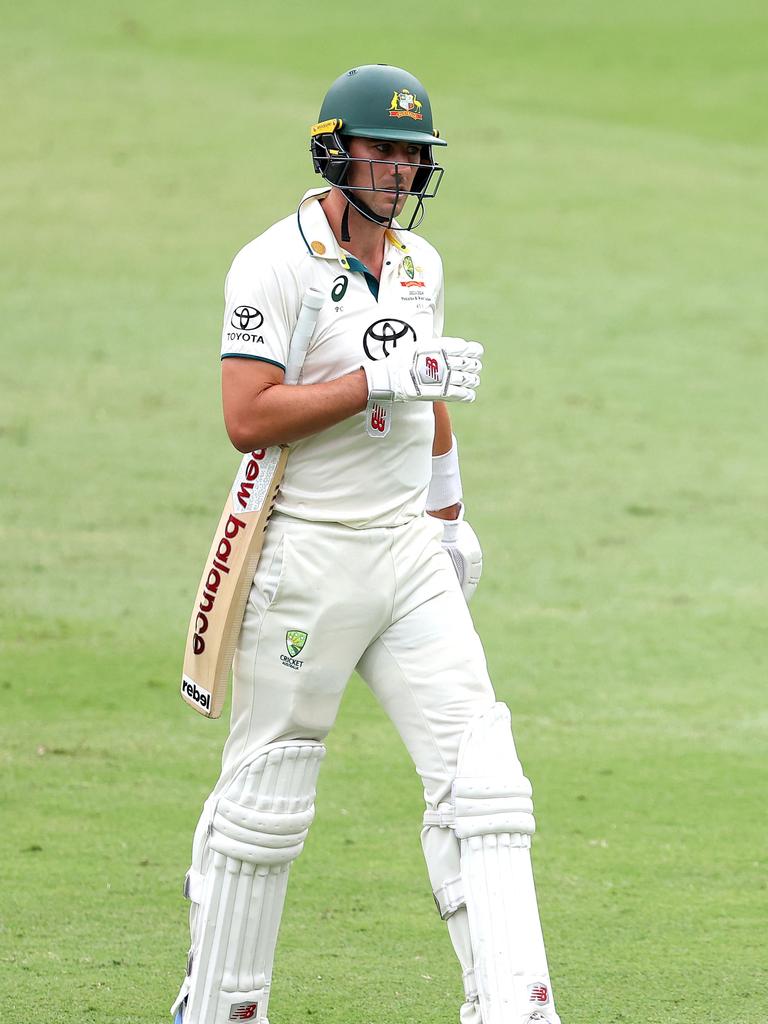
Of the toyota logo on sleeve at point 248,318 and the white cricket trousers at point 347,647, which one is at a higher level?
the toyota logo on sleeve at point 248,318

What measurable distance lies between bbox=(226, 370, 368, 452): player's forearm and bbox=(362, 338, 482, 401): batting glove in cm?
4

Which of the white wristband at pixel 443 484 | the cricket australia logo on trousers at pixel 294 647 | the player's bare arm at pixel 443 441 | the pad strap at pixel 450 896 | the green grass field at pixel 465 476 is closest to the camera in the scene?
the pad strap at pixel 450 896

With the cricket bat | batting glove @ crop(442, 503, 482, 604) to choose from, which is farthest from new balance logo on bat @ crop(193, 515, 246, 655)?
batting glove @ crop(442, 503, 482, 604)

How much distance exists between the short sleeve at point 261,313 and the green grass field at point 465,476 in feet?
5.26

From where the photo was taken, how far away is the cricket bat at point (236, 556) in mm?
3785

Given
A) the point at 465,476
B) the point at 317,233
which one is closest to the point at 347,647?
the point at 317,233

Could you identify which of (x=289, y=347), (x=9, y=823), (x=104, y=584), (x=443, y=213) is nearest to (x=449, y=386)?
(x=289, y=347)

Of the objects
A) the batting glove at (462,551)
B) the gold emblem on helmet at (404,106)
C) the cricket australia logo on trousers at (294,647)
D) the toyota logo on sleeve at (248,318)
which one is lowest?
the cricket australia logo on trousers at (294,647)

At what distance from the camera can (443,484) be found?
14.1ft

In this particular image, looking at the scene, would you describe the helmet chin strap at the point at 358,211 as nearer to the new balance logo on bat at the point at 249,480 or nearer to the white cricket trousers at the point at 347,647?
the new balance logo on bat at the point at 249,480

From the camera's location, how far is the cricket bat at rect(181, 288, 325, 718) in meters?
3.79

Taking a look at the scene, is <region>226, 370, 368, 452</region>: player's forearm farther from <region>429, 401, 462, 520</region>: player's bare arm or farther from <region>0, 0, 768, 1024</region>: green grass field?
<region>0, 0, 768, 1024</region>: green grass field

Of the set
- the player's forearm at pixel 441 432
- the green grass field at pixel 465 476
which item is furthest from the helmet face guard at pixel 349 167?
the green grass field at pixel 465 476

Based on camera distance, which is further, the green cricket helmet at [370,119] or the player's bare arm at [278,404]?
the green cricket helmet at [370,119]
